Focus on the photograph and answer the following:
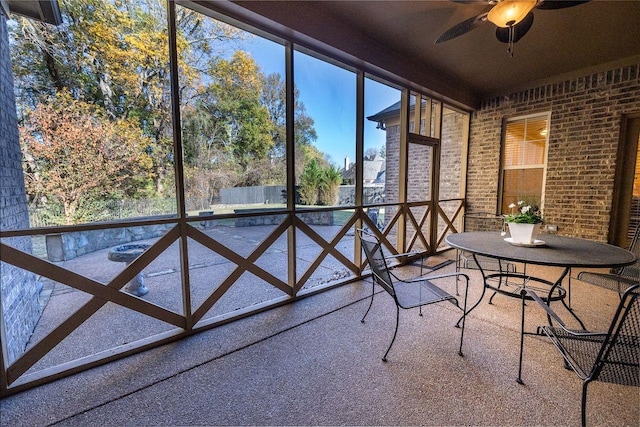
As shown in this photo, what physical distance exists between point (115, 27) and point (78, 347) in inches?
99.8

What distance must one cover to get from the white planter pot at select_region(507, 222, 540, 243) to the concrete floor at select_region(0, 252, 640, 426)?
76 cm

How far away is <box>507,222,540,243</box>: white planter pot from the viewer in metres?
2.21

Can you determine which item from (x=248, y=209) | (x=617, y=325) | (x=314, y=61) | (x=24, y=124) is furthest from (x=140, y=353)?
(x=314, y=61)

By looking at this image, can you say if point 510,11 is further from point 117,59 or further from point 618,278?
point 117,59

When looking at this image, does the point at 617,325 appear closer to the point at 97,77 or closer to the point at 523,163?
the point at 97,77

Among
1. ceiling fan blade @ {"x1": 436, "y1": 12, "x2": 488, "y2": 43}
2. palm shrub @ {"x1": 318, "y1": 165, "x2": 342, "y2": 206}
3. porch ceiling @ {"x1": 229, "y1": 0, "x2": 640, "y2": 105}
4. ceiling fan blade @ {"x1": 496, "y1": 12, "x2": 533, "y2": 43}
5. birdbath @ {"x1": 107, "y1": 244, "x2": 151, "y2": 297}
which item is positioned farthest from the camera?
palm shrub @ {"x1": 318, "y1": 165, "x2": 342, "y2": 206}

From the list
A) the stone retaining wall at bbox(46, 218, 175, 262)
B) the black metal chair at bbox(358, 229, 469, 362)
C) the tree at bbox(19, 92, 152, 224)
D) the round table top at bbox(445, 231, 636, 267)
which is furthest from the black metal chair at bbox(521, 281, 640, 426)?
the tree at bbox(19, 92, 152, 224)

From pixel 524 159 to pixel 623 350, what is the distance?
4260 millimetres

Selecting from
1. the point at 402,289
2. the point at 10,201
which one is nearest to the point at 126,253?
the point at 10,201

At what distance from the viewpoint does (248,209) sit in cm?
276

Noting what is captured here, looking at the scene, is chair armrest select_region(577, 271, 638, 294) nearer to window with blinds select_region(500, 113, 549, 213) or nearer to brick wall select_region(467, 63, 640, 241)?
brick wall select_region(467, 63, 640, 241)

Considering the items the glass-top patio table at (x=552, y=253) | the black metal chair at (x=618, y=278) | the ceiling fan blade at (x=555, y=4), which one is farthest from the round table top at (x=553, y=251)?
the ceiling fan blade at (x=555, y=4)

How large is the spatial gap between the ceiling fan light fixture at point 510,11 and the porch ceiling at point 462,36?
2.07ft

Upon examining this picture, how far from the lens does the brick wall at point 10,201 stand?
1.80 meters
